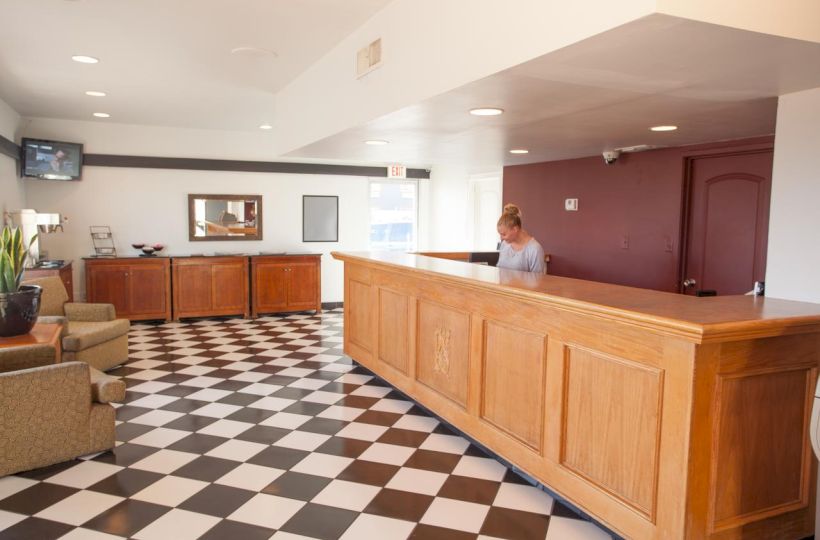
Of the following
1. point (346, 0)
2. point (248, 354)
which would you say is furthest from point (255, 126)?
point (346, 0)

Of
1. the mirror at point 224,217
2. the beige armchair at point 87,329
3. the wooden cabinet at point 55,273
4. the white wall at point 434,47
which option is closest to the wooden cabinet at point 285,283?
the mirror at point 224,217

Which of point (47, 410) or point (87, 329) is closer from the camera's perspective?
point (47, 410)

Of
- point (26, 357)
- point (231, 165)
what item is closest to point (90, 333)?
point (26, 357)

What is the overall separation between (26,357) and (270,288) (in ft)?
16.8

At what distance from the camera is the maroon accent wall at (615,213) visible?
5.53 m

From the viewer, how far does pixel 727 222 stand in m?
5.11

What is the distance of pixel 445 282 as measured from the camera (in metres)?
3.80

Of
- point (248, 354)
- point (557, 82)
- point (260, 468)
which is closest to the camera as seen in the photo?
point (557, 82)

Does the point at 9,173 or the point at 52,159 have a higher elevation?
the point at 52,159

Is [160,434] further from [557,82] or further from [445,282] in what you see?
[557,82]

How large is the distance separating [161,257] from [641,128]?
20.9 ft

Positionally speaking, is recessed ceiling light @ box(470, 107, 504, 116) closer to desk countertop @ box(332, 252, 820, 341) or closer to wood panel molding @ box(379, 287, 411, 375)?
desk countertop @ box(332, 252, 820, 341)

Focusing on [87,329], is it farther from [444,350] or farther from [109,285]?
[444,350]

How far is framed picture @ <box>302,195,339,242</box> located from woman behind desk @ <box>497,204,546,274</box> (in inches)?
200
